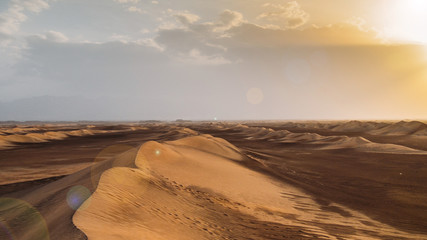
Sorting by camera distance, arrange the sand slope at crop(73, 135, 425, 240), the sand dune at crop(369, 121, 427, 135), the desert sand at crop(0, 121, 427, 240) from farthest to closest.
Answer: the sand dune at crop(369, 121, 427, 135), the desert sand at crop(0, 121, 427, 240), the sand slope at crop(73, 135, 425, 240)

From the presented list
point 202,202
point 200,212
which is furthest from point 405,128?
point 200,212

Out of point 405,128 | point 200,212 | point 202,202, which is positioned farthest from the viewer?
point 405,128

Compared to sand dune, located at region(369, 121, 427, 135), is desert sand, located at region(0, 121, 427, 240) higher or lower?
lower

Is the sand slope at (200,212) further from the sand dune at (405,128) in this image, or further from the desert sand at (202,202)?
the sand dune at (405,128)

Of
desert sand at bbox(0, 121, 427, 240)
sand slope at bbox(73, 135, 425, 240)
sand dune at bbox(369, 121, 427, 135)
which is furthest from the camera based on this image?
sand dune at bbox(369, 121, 427, 135)

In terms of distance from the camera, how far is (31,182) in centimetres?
1244

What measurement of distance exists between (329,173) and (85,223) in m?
15.5

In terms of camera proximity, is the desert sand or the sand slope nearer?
the sand slope

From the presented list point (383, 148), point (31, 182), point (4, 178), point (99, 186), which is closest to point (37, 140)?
point (4, 178)

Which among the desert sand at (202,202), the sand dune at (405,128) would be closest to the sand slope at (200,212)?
the desert sand at (202,202)

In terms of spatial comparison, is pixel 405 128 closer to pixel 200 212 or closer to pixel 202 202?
pixel 202 202

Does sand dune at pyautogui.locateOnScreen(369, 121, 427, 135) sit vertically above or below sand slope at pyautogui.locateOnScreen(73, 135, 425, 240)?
above

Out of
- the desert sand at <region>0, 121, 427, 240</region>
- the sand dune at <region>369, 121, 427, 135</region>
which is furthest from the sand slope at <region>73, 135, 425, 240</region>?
the sand dune at <region>369, 121, 427, 135</region>

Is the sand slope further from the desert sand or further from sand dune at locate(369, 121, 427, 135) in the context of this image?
sand dune at locate(369, 121, 427, 135)
